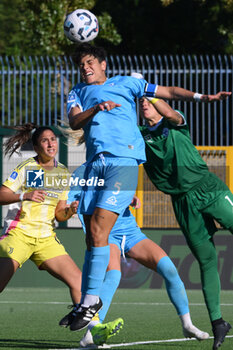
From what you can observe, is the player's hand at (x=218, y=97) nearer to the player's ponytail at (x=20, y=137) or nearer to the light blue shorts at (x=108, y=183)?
the light blue shorts at (x=108, y=183)

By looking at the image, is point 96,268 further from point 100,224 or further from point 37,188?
point 37,188

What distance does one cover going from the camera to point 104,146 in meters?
6.78

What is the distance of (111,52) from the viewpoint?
28.2m

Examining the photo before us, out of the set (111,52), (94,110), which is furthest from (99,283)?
(111,52)

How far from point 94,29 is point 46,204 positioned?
1.66m

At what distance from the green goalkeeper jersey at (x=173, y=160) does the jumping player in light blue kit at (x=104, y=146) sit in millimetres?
512

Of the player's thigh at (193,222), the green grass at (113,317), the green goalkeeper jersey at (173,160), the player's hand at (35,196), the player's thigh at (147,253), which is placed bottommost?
the green grass at (113,317)

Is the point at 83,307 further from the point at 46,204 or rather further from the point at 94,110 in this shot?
the point at 46,204

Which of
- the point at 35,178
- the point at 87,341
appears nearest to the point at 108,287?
the point at 87,341

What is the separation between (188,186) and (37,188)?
5.26 feet

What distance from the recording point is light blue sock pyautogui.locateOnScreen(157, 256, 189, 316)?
24.3ft

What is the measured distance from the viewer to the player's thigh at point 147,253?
7562 millimetres

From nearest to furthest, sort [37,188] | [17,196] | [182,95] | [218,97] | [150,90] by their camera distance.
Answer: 1. [218,97]
2. [182,95]
3. [150,90]
4. [17,196]
5. [37,188]

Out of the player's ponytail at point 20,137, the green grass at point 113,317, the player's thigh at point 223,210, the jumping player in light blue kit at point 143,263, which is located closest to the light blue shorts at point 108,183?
the jumping player in light blue kit at point 143,263
